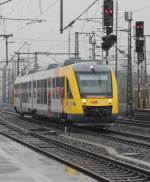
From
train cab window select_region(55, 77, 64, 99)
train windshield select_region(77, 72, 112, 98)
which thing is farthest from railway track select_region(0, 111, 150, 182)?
train cab window select_region(55, 77, 64, 99)

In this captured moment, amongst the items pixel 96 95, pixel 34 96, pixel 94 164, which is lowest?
pixel 94 164

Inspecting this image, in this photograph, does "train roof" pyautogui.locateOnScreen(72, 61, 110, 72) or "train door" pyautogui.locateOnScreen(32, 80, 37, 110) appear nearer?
"train roof" pyautogui.locateOnScreen(72, 61, 110, 72)

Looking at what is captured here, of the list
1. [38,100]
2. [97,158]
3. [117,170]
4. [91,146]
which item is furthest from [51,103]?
[117,170]

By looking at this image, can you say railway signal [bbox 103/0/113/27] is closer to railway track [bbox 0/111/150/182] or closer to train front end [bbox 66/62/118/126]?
train front end [bbox 66/62/118/126]

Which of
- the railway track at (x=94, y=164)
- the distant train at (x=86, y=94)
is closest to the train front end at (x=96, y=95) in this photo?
the distant train at (x=86, y=94)

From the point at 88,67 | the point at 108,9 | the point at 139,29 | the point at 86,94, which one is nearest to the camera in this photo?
the point at 108,9

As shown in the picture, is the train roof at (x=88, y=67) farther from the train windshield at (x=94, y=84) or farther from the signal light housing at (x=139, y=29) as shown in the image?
the signal light housing at (x=139, y=29)

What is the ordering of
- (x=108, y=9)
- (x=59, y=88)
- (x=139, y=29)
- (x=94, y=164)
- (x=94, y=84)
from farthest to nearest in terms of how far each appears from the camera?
(x=139, y=29)
(x=59, y=88)
(x=94, y=84)
(x=108, y=9)
(x=94, y=164)

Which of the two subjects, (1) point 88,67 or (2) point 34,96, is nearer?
(1) point 88,67

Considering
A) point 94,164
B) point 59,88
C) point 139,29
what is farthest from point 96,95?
point 94,164

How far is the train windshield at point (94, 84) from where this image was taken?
90.3 ft

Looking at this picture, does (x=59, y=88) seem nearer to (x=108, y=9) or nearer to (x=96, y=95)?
(x=96, y=95)

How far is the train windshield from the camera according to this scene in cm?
2752

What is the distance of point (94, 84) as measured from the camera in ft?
91.5
